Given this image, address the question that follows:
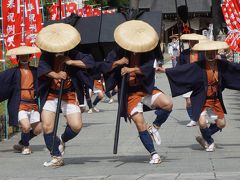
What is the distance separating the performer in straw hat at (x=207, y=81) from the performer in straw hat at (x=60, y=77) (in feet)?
3.88

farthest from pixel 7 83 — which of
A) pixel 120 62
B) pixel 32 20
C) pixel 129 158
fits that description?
pixel 32 20

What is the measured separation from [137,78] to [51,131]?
136 centimetres

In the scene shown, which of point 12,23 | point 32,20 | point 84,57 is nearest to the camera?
point 84,57

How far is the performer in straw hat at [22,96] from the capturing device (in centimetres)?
1179

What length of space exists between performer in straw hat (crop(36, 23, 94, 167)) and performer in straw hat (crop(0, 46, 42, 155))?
184 cm

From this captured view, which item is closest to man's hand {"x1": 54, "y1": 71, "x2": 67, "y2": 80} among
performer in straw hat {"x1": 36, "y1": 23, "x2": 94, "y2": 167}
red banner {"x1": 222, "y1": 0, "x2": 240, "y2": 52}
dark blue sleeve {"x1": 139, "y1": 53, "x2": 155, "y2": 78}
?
performer in straw hat {"x1": 36, "y1": 23, "x2": 94, "y2": 167}

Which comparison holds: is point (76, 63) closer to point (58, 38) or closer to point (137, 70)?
point (58, 38)

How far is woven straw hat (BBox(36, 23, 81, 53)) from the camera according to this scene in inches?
379

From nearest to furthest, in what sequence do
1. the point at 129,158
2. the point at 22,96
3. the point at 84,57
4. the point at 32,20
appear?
1. the point at 84,57
2. the point at 129,158
3. the point at 22,96
4. the point at 32,20

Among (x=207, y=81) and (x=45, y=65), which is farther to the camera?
(x=207, y=81)

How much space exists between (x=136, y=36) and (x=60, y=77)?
1.14 metres

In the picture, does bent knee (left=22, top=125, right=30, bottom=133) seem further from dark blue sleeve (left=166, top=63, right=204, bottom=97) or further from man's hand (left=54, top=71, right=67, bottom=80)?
dark blue sleeve (left=166, top=63, right=204, bottom=97)

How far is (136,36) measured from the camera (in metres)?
9.78

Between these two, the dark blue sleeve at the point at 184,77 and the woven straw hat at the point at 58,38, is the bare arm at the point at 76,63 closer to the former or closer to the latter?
the woven straw hat at the point at 58,38
